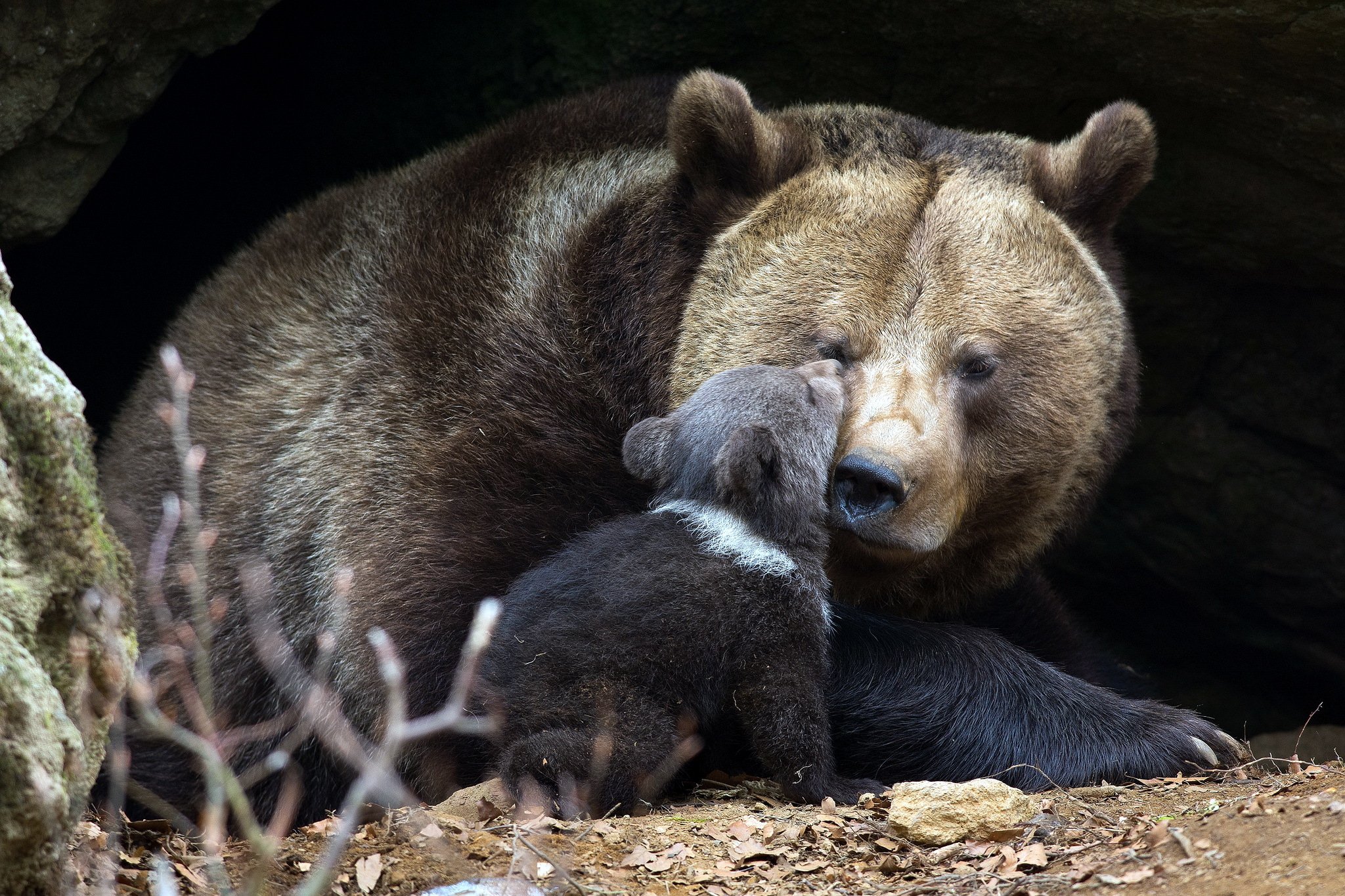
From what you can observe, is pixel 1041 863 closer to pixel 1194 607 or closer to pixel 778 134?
pixel 778 134

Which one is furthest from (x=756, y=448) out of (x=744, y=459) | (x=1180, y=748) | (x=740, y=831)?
(x=1180, y=748)

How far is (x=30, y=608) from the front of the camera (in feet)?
8.63

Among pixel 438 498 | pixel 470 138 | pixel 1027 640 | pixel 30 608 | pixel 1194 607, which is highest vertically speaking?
pixel 470 138

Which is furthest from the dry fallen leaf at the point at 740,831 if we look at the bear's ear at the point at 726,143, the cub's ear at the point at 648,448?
the bear's ear at the point at 726,143

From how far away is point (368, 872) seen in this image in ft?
10.8

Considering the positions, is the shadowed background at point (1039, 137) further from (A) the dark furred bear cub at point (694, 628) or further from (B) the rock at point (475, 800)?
(B) the rock at point (475, 800)

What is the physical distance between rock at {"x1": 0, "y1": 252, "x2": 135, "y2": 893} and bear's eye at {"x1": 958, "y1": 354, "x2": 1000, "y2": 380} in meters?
2.85

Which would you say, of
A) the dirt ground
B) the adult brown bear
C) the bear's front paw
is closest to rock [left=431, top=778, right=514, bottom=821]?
the dirt ground

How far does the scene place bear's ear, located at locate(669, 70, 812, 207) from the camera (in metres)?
4.91

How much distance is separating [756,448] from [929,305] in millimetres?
966

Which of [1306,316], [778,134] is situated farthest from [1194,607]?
[778,134]

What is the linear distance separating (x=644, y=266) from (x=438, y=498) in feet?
4.03

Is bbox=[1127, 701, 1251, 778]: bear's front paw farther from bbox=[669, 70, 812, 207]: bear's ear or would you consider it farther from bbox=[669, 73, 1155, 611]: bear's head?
bbox=[669, 70, 812, 207]: bear's ear

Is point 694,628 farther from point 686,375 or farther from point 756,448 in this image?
point 686,375
